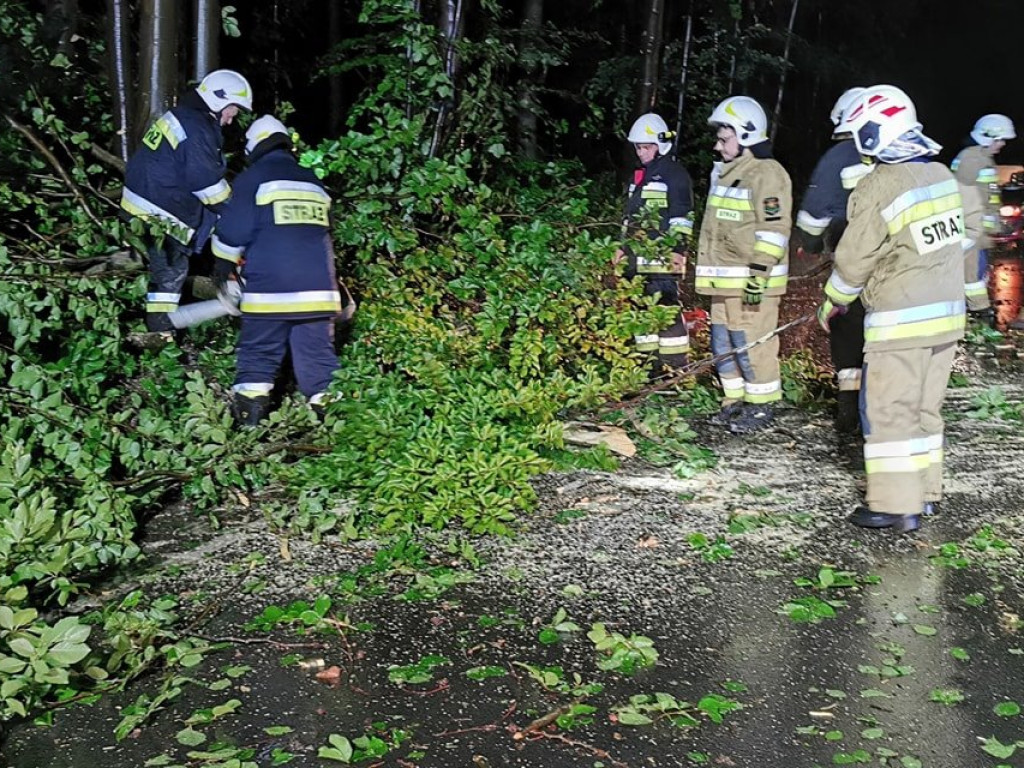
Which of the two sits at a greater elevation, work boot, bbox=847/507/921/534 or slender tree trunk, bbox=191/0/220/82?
slender tree trunk, bbox=191/0/220/82

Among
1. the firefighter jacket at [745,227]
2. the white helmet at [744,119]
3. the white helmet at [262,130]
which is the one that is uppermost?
the white helmet at [744,119]

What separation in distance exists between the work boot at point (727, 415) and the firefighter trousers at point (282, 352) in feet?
7.89

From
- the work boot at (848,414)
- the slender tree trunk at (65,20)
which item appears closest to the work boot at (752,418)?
the work boot at (848,414)

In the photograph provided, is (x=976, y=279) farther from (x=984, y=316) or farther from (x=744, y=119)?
(x=744, y=119)

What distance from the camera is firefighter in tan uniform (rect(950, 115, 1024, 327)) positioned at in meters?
7.85

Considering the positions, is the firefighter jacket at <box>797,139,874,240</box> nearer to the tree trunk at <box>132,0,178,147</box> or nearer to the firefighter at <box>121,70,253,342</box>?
the firefighter at <box>121,70,253,342</box>

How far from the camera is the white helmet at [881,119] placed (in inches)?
165

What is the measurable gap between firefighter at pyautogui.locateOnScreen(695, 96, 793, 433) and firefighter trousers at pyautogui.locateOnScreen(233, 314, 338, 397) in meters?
2.42

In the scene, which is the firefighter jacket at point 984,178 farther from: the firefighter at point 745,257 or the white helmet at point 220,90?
the white helmet at point 220,90

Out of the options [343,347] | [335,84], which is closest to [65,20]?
[343,347]

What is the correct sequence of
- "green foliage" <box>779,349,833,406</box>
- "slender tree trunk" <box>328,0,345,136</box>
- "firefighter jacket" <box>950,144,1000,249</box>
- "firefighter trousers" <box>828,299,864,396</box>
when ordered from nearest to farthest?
"firefighter trousers" <box>828,299,864,396</box>
"green foliage" <box>779,349,833,406</box>
"firefighter jacket" <box>950,144,1000,249</box>
"slender tree trunk" <box>328,0,345,136</box>

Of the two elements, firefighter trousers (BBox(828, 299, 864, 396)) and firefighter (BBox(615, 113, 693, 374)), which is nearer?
firefighter trousers (BBox(828, 299, 864, 396))

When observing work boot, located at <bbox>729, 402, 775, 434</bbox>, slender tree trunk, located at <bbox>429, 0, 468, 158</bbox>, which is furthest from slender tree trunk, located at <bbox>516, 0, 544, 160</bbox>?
work boot, located at <bbox>729, 402, 775, 434</bbox>

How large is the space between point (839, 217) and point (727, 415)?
1.39 metres
